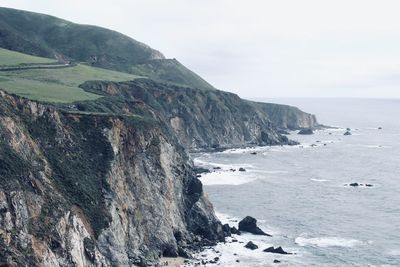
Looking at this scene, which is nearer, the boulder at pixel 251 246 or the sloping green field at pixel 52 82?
the boulder at pixel 251 246

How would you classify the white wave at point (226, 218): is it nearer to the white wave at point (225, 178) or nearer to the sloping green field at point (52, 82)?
the white wave at point (225, 178)

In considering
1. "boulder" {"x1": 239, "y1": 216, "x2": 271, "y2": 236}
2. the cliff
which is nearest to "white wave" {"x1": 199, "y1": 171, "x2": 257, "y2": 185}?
the cliff

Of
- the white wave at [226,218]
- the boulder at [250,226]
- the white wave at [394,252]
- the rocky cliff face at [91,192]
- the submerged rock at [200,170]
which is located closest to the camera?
the rocky cliff face at [91,192]

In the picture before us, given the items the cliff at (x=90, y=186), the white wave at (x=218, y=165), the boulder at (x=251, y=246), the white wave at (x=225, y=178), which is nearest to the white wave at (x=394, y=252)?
the boulder at (x=251, y=246)

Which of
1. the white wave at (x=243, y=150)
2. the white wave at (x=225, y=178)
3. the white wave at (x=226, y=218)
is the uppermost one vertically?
the white wave at (x=243, y=150)

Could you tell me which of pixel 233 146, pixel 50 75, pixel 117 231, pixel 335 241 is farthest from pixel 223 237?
pixel 233 146

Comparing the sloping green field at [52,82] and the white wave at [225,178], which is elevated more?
the sloping green field at [52,82]

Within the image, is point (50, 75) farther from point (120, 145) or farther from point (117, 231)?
point (117, 231)

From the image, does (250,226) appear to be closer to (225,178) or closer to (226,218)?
(226,218)
